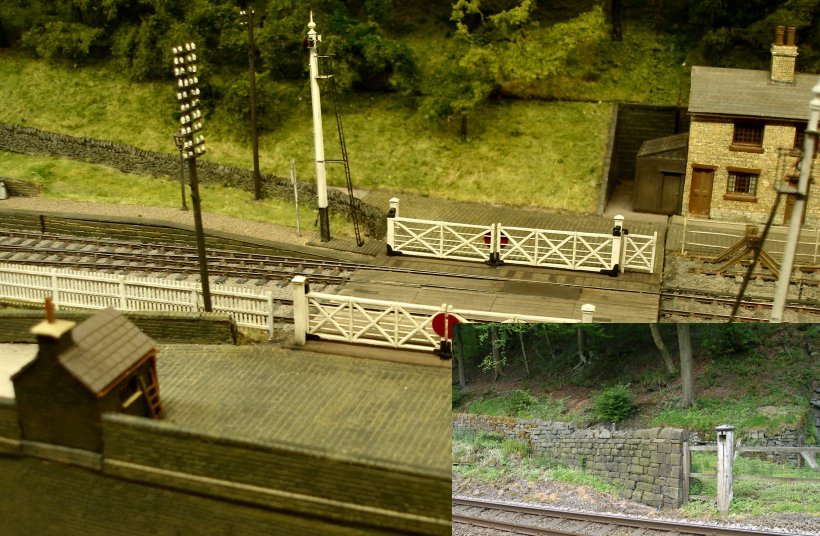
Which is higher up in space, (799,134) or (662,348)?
(799,134)

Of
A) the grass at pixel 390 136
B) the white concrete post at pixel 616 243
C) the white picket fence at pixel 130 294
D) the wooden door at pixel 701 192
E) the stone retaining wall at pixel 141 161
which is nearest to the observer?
the white picket fence at pixel 130 294

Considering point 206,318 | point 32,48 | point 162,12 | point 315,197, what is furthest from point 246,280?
point 32,48

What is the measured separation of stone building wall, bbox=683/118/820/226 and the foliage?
50.0 feet

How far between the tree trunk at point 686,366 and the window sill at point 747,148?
15.0m

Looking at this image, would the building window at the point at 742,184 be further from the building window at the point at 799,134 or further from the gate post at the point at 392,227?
the gate post at the point at 392,227

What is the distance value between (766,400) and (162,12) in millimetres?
23576

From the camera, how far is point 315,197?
2720 cm

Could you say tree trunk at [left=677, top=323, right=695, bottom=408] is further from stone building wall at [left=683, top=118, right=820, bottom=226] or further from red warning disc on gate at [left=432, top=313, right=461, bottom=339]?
stone building wall at [left=683, top=118, right=820, bottom=226]

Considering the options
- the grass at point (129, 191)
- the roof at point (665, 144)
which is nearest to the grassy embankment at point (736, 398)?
the grass at point (129, 191)

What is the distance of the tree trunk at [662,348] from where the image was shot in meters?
11.1

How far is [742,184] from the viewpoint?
25.5 m

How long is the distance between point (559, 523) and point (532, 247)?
12.4 metres

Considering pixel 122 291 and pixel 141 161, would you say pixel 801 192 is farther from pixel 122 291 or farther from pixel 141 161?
pixel 141 161

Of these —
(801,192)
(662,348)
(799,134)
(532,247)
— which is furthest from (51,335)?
(799,134)
